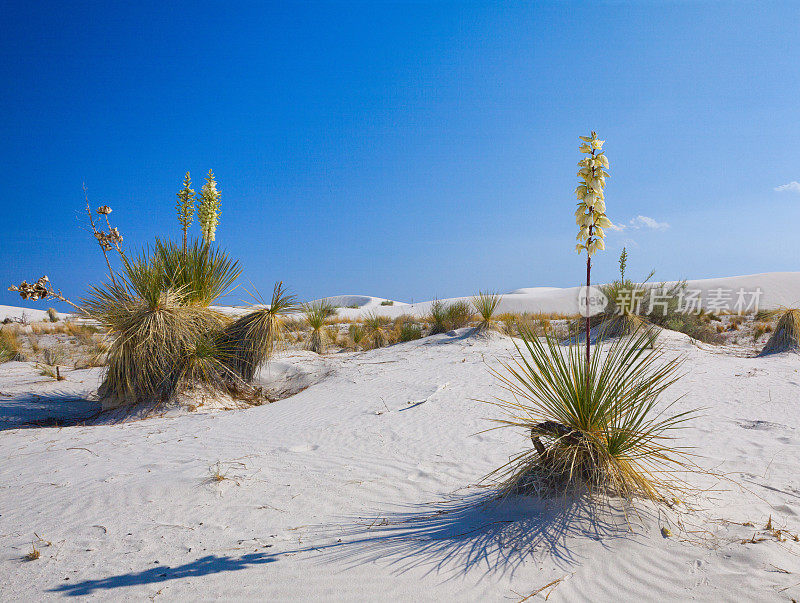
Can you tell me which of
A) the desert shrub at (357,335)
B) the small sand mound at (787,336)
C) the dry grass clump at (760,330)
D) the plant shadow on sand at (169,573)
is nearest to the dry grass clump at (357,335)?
the desert shrub at (357,335)

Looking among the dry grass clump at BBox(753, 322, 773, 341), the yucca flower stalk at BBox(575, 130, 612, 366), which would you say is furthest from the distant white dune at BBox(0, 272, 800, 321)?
the yucca flower stalk at BBox(575, 130, 612, 366)

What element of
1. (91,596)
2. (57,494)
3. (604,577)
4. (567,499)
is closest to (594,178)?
(567,499)

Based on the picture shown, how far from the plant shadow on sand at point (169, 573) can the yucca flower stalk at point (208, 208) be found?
5.98 meters

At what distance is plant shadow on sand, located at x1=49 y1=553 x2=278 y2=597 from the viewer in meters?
2.36

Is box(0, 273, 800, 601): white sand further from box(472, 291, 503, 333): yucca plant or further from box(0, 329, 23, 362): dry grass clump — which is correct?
box(0, 329, 23, 362): dry grass clump

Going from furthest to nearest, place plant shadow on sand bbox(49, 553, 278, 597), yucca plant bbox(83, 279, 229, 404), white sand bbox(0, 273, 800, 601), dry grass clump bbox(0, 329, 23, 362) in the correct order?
dry grass clump bbox(0, 329, 23, 362)
yucca plant bbox(83, 279, 229, 404)
plant shadow on sand bbox(49, 553, 278, 597)
white sand bbox(0, 273, 800, 601)

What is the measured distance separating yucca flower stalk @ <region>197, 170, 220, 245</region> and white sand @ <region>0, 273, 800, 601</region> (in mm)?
3156

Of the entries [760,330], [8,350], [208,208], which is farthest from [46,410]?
[760,330]

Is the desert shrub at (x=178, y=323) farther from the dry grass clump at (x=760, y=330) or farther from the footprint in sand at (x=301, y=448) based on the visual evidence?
the dry grass clump at (x=760, y=330)

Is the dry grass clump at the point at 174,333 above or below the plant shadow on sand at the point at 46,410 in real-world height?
above

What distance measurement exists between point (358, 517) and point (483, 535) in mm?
928

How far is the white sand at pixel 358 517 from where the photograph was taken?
224 cm

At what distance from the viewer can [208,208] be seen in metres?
7.48

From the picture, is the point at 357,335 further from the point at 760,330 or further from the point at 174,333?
the point at 760,330
